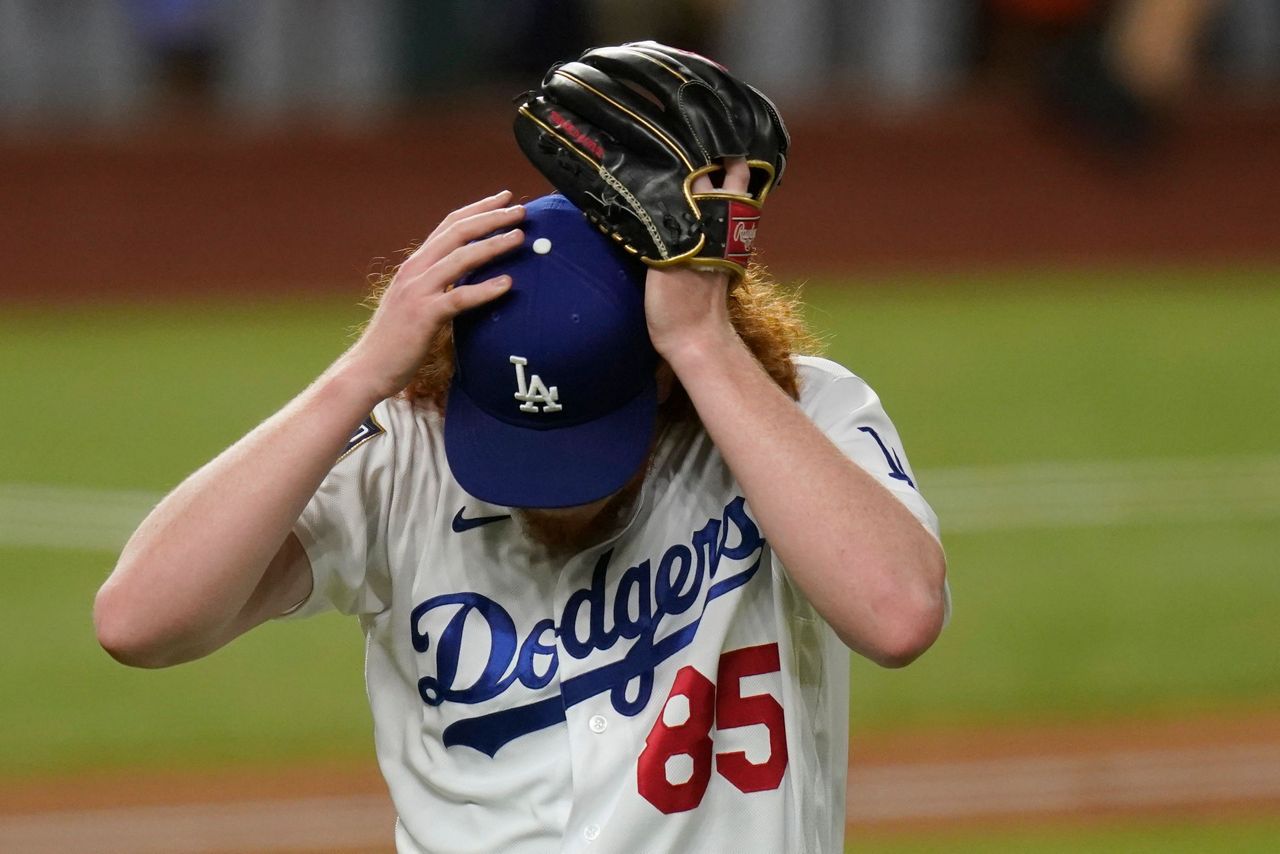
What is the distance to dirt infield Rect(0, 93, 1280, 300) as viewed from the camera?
1415 cm

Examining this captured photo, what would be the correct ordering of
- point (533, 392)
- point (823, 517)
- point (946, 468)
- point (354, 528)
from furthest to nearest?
point (946, 468)
point (354, 528)
point (533, 392)
point (823, 517)

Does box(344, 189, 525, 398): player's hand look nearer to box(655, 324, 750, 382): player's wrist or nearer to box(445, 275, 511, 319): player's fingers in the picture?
box(445, 275, 511, 319): player's fingers

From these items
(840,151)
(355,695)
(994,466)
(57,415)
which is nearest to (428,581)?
(355,695)

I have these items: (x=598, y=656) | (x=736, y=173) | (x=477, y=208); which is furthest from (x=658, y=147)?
(x=598, y=656)

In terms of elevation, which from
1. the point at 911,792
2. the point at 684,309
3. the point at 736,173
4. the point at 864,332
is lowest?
the point at 864,332

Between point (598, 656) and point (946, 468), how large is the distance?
7.25 m

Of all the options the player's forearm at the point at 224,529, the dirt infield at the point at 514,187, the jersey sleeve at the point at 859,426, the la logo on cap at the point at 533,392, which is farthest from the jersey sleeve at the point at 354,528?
the dirt infield at the point at 514,187

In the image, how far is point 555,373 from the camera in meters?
2.21

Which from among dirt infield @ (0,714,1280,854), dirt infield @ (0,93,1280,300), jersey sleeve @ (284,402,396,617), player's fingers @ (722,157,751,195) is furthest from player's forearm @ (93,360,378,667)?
dirt infield @ (0,93,1280,300)

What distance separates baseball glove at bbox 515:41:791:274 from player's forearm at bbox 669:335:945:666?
0.45 ft

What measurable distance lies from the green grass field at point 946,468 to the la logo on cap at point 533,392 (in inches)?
47.7

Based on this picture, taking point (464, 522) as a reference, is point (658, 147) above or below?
above

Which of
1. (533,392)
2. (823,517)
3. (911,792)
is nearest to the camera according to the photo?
(823,517)

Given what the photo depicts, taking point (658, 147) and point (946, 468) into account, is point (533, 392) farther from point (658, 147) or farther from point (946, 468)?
Result: point (946, 468)
